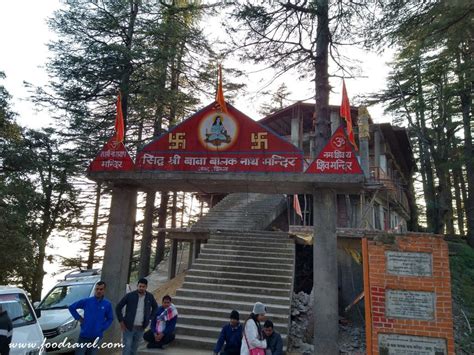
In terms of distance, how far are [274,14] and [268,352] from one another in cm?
1021

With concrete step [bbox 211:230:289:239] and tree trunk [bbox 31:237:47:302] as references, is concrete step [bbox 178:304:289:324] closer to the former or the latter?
concrete step [bbox 211:230:289:239]

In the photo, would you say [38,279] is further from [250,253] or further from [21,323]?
[21,323]

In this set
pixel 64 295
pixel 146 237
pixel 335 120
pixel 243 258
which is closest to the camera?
pixel 64 295

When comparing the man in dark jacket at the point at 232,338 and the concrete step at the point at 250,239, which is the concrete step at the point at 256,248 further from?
the man in dark jacket at the point at 232,338

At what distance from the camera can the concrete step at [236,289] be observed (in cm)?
914

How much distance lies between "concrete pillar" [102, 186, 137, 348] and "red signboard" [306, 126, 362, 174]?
4.21m

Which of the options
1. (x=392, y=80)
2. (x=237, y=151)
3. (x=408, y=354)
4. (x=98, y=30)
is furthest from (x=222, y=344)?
(x=392, y=80)

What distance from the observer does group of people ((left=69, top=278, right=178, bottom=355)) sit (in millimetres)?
5582

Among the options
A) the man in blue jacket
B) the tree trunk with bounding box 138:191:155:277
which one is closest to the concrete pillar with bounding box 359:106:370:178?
the tree trunk with bounding box 138:191:155:277

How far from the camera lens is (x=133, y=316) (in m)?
5.97

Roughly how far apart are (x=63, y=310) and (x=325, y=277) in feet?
21.0

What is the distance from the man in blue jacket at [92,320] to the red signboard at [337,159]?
458 cm

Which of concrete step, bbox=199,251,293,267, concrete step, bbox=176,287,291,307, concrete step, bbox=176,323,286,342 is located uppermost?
concrete step, bbox=199,251,293,267

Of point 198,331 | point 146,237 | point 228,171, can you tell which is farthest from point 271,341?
point 146,237
